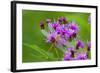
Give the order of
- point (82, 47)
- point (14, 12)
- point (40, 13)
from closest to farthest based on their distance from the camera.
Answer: point (14, 12), point (40, 13), point (82, 47)

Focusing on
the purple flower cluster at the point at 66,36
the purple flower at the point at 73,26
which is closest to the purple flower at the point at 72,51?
the purple flower cluster at the point at 66,36

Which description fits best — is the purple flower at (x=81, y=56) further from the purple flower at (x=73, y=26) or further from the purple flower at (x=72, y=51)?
the purple flower at (x=73, y=26)

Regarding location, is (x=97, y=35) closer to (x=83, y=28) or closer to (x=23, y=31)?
(x=83, y=28)

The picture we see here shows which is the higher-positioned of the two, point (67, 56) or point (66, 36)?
point (66, 36)

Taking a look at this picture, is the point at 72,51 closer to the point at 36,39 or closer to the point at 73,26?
the point at 73,26

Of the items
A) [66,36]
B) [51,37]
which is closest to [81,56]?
[66,36]

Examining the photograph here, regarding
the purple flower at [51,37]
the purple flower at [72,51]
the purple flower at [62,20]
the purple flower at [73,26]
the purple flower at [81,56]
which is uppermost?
the purple flower at [62,20]

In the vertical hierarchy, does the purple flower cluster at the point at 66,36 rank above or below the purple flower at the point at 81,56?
above

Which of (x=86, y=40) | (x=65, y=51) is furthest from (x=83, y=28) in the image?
(x=65, y=51)
